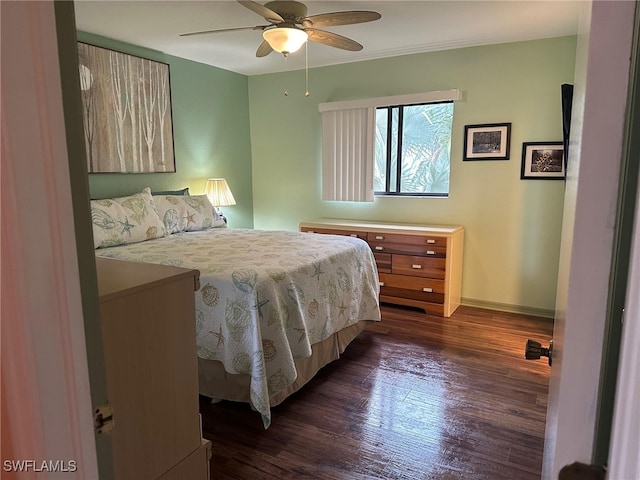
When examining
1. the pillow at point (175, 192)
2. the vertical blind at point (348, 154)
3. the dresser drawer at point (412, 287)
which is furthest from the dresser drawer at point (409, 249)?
the pillow at point (175, 192)

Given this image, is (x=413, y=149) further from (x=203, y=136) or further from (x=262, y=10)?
(x=262, y=10)

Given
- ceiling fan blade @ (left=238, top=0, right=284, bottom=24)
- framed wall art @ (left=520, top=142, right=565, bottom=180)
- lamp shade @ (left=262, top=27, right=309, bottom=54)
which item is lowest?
framed wall art @ (left=520, top=142, right=565, bottom=180)

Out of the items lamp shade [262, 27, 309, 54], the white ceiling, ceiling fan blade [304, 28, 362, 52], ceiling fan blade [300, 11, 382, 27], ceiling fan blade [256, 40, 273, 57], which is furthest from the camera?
ceiling fan blade [256, 40, 273, 57]

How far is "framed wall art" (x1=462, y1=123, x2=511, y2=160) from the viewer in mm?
3771

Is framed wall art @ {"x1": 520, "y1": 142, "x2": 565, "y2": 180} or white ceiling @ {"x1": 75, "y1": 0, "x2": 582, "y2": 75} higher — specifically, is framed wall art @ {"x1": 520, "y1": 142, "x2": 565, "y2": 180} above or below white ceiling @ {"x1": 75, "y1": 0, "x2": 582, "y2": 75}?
below

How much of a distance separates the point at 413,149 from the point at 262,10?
2362mm

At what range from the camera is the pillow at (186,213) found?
11.8 feet

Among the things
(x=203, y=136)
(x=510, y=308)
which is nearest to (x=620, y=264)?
(x=510, y=308)

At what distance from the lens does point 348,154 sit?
4.50m

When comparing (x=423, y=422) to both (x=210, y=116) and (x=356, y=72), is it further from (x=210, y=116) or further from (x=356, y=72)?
(x=210, y=116)

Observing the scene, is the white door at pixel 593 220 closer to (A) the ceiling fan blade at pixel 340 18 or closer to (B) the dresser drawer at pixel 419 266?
(A) the ceiling fan blade at pixel 340 18

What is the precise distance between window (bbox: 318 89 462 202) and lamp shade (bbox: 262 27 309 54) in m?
1.69

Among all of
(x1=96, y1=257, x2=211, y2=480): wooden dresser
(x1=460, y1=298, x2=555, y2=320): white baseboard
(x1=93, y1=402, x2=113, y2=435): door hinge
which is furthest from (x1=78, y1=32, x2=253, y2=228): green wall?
(x1=93, y1=402, x2=113, y2=435): door hinge

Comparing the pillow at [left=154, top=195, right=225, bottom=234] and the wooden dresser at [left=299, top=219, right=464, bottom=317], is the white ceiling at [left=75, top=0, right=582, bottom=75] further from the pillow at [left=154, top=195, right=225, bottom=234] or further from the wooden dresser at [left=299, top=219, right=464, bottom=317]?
the wooden dresser at [left=299, top=219, right=464, bottom=317]
